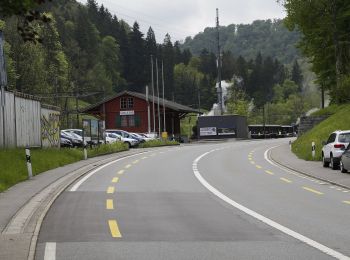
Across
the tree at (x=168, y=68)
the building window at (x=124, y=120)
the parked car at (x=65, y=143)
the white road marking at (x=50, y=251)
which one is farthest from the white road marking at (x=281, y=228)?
the tree at (x=168, y=68)

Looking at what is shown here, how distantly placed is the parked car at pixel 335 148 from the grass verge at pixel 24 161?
11714mm

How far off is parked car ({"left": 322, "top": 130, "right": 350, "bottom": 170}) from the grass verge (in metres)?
11.7

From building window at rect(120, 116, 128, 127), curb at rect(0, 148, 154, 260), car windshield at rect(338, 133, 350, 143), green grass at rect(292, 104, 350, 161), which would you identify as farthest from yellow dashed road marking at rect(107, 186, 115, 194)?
building window at rect(120, 116, 128, 127)

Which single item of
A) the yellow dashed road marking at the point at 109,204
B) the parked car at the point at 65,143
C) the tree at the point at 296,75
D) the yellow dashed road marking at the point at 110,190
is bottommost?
the yellow dashed road marking at the point at 110,190

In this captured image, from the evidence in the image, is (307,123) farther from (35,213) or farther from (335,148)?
(35,213)

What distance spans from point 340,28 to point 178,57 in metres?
134

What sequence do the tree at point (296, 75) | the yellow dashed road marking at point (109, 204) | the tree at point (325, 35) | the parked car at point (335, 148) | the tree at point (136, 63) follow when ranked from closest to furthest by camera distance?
the yellow dashed road marking at point (109, 204)
the parked car at point (335, 148)
the tree at point (325, 35)
the tree at point (136, 63)
the tree at point (296, 75)

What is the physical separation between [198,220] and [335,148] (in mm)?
14928

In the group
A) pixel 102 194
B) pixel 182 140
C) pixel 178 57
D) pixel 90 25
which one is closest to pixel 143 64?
pixel 90 25

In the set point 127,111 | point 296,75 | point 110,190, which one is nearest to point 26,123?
point 110,190

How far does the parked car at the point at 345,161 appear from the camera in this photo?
22141mm

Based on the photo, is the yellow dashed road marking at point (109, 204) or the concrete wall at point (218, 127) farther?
the concrete wall at point (218, 127)

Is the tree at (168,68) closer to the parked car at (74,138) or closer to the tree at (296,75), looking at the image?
the tree at (296,75)

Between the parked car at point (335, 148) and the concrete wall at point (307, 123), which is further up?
the concrete wall at point (307, 123)
